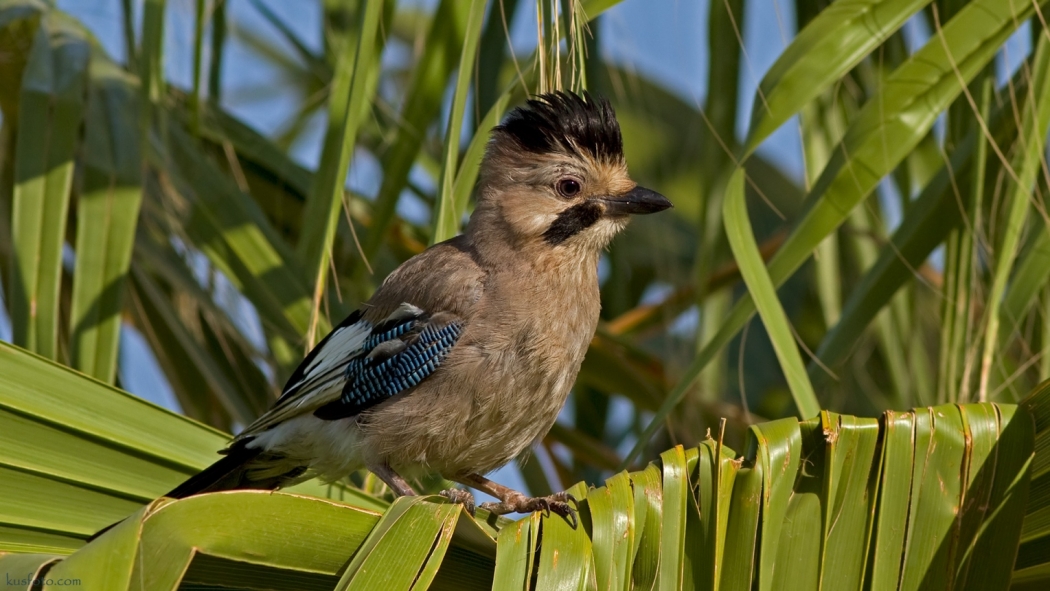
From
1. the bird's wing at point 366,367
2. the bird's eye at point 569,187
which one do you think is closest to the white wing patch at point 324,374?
the bird's wing at point 366,367

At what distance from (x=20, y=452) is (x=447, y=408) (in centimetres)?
146

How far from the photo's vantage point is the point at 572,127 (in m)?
4.25

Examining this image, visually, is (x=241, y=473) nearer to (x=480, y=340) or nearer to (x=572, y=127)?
(x=480, y=340)

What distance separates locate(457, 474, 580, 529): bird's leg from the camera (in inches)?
105

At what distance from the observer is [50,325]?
3.52 meters

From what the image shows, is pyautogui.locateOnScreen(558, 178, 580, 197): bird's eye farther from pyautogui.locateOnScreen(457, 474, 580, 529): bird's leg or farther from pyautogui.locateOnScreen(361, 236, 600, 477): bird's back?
pyautogui.locateOnScreen(457, 474, 580, 529): bird's leg

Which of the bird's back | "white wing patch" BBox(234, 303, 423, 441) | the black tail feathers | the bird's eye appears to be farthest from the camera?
the bird's eye

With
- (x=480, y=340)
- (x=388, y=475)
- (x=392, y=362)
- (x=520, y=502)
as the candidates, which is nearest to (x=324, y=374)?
(x=392, y=362)

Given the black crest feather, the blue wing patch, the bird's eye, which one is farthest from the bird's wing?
the black crest feather

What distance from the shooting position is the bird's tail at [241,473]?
139 inches

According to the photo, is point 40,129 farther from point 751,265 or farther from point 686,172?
point 686,172

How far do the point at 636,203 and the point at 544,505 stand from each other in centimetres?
157

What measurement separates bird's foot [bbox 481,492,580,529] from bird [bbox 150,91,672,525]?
0.39m

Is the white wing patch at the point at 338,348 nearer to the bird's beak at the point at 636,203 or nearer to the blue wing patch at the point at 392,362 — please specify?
the blue wing patch at the point at 392,362
